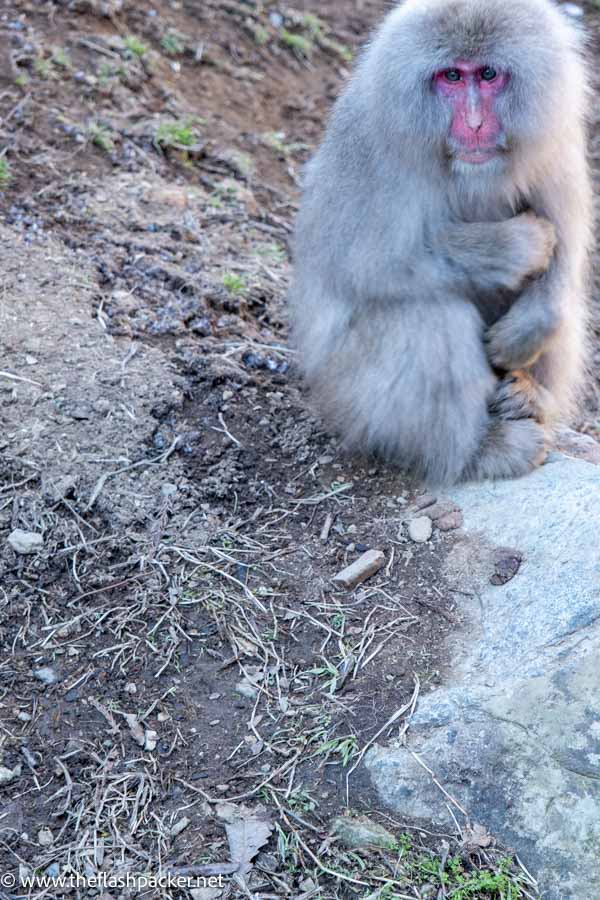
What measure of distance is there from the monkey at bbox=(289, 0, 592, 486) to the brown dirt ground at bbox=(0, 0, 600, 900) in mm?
347

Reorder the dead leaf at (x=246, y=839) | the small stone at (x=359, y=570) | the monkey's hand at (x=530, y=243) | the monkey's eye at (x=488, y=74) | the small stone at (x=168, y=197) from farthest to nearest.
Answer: the small stone at (x=168, y=197) → the monkey's hand at (x=530, y=243) → the small stone at (x=359, y=570) → the monkey's eye at (x=488, y=74) → the dead leaf at (x=246, y=839)

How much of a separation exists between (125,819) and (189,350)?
225cm

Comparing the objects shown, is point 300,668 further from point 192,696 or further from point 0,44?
point 0,44

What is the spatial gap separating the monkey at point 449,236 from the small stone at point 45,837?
6.22 ft

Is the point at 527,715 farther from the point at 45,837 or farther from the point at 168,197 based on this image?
the point at 168,197

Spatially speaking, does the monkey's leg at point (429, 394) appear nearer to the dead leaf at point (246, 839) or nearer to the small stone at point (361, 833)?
the small stone at point (361, 833)

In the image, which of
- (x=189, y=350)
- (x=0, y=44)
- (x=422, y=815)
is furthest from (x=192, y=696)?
(x=0, y=44)

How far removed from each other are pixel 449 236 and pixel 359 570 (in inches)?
49.7

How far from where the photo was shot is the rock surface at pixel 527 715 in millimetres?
2990

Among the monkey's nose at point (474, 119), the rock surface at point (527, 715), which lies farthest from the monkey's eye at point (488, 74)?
the rock surface at point (527, 715)

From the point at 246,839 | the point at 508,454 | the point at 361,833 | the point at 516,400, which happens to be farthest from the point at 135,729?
the point at 516,400

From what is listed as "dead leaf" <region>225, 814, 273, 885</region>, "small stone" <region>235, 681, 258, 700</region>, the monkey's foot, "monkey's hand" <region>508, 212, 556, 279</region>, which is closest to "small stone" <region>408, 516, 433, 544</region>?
the monkey's foot

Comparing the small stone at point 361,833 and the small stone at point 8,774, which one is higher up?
the small stone at point 361,833

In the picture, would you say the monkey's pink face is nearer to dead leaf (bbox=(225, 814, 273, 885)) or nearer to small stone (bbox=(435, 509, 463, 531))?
small stone (bbox=(435, 509, 463, 531))
